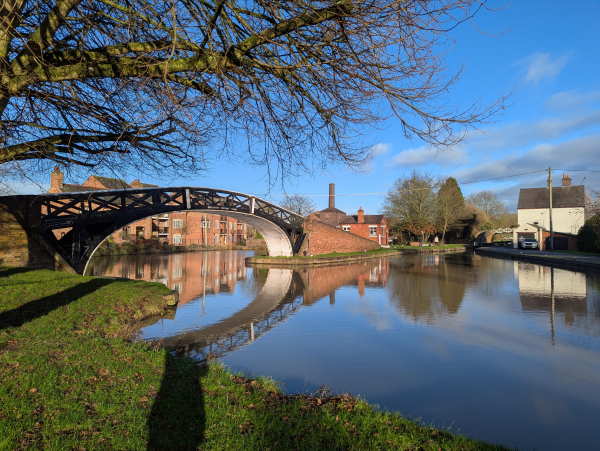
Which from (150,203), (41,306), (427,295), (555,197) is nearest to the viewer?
(41,306)

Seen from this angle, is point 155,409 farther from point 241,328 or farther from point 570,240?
point 570,240

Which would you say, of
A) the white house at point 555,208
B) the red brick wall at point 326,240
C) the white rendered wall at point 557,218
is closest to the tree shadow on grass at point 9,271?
the red brick wall at point 326,240

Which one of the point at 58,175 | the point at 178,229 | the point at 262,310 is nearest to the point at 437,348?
the point at 262,310

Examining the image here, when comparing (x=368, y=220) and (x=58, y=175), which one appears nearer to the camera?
(x=58, y=175)

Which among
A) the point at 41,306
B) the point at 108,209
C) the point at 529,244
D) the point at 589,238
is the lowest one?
the point at 41,306

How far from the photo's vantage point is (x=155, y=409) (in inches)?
153

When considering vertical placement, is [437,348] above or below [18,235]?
below

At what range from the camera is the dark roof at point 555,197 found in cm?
5481

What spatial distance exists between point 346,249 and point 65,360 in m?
32.3

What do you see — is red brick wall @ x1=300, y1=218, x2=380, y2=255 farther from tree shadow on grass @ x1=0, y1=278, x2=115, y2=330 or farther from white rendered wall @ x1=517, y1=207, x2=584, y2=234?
white rendered wall @ x1=517, y1=207, x2=584, y2=234

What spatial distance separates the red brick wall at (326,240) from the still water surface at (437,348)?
670 inches

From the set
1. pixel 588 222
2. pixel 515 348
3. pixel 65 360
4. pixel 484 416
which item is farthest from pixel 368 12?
pixel 588 222

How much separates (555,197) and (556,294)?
5134 cm

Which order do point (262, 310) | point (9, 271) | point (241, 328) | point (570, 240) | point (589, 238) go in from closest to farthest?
point (241, 328), point (9, 271), point (262, 310), point (589, 238), point (570, 240)
